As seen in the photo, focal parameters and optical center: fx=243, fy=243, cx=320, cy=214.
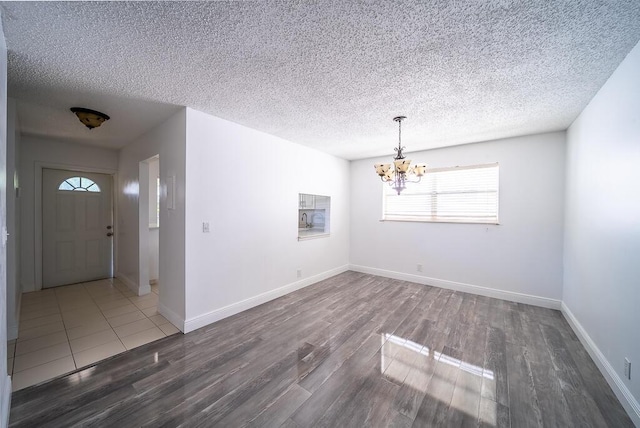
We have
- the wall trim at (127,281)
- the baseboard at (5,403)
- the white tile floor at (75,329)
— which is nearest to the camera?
the baseboard at (5,403)

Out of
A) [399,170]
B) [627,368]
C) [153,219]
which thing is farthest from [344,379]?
[153,219]

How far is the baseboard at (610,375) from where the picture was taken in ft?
5.27

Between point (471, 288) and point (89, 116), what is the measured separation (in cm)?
579

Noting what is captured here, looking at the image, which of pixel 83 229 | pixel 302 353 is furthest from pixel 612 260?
pixel 83 229

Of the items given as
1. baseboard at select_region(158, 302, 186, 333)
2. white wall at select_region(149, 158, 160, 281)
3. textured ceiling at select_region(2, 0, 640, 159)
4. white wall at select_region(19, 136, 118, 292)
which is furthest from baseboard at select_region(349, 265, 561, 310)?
white wall at select_region(19, 136, 118, 292)

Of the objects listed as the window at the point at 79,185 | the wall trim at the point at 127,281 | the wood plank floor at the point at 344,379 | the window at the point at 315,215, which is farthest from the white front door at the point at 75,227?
the window at the point at 315,215

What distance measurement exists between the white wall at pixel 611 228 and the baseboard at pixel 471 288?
2.06 feet

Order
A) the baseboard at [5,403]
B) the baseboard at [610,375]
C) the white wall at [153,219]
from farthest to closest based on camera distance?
the white wall at [153,219] < the baseboard at [610,375] < the baseboard at [5,403]

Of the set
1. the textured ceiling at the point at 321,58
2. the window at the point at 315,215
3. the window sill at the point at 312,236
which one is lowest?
→ the window sill at the point at 312,236

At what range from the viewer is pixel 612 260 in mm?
1960

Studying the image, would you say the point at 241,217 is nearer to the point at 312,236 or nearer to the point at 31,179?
the point at 312,236

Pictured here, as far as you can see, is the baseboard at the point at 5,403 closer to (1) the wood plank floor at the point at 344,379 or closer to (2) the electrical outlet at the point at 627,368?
(1) the wood plank floor at the point at 344,379

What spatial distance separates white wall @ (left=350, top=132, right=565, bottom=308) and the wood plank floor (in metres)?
0.68

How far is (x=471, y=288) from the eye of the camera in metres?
4.02
